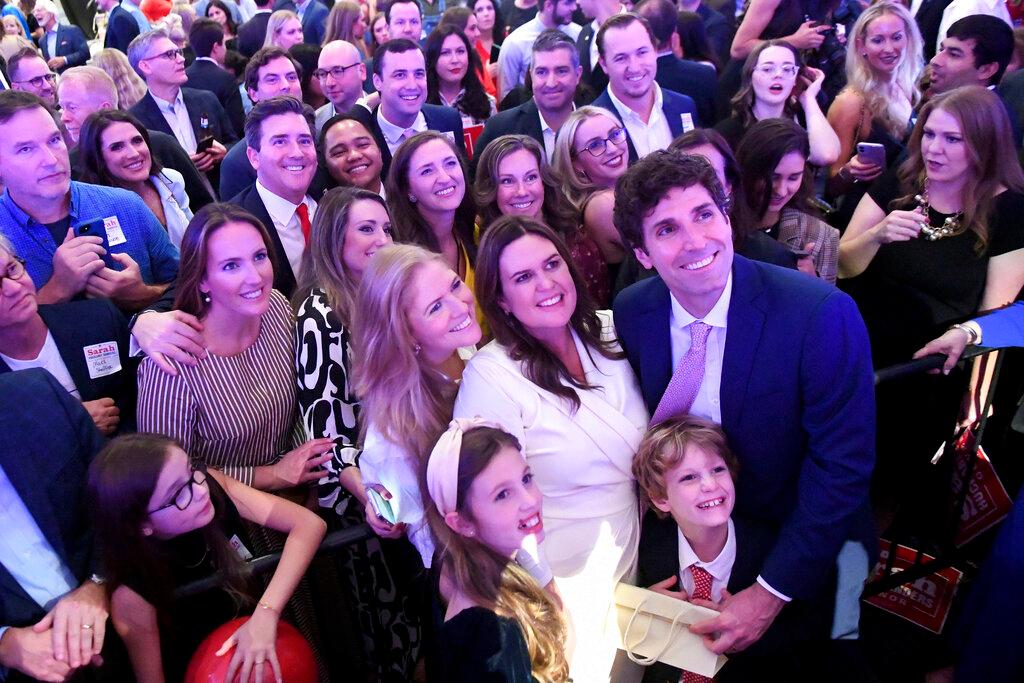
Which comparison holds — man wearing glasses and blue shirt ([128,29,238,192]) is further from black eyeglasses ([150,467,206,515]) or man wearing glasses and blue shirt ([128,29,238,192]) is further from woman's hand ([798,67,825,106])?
woman's hand ([798,67,825,106])

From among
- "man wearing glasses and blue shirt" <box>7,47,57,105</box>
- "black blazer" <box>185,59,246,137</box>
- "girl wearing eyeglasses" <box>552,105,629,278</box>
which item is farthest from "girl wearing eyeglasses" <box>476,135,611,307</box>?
"man wearing glasses and blue shirt" <box>7,47,57,105</box>

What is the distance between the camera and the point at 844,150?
14.1 ft

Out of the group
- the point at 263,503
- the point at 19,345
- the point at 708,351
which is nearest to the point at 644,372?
the point at 708,351

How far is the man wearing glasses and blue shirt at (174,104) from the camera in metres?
4.98

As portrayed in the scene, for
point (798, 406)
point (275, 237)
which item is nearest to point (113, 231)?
point (275, 237)

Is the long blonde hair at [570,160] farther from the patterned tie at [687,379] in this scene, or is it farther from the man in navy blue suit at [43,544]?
the man in navy blue suit at [43,544]

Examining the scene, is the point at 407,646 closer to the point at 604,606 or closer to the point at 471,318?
the point at 604,606

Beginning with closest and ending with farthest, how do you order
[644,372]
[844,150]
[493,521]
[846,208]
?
1. [493,521]
2. [644,372]
3. [846,208]
4. [844,150]

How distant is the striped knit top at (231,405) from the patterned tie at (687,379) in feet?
4.11

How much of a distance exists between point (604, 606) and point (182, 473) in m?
1.22

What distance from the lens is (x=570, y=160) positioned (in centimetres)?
367

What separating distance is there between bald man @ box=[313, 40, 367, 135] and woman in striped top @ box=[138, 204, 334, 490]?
237 centimetres

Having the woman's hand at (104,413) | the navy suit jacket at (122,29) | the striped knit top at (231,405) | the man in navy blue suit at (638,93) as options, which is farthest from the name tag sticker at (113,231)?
the navy suit jacket at (122,29)

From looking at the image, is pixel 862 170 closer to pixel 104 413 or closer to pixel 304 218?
pixel 304 218
